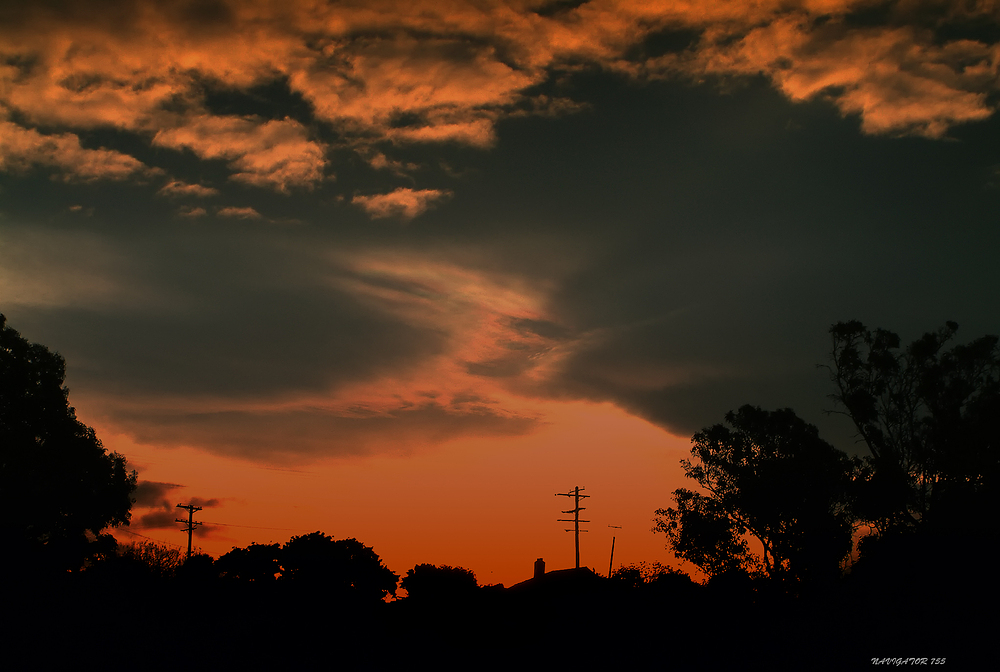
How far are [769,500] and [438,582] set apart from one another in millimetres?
28901

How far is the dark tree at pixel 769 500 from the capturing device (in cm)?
5869

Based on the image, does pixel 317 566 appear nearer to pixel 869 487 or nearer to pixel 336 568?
pixel 336 568

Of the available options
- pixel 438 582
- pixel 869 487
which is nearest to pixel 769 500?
pixel 869 487

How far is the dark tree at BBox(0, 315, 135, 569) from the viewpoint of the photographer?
4850 centimetres

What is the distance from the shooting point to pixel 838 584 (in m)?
46.0

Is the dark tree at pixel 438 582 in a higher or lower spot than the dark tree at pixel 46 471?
lower

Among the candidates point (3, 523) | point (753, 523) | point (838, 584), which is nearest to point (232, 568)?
point (3, 523)

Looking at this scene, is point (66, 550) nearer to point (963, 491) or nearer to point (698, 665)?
point (698, 665)

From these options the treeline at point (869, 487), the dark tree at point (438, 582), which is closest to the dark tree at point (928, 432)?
the treeline at point (869, 487)

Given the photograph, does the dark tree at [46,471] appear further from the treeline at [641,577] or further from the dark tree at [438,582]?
the dark tree at [438,582]

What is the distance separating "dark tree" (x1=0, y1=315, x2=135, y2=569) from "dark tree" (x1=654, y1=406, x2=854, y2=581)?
43347mm

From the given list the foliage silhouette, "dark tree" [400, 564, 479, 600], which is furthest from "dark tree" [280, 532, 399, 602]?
"dark tree" [400, 564, 479, 600]

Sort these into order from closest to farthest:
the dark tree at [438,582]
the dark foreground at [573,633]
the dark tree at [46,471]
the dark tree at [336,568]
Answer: the dark foreground at [573,633] → the dark tree at [438,582] → the dark tree at [46,471] → the dark tree at [336,568]

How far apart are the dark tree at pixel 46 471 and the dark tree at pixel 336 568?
17.0 m
